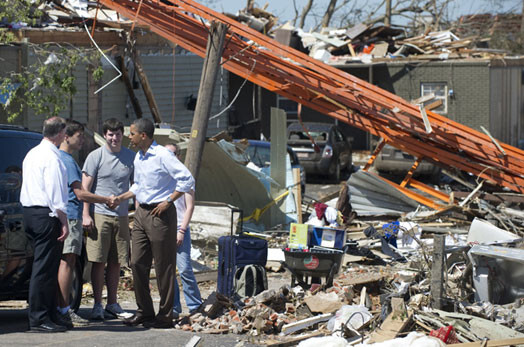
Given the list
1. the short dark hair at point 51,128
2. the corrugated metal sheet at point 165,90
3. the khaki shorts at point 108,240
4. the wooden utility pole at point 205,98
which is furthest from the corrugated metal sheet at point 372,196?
the short dark hair at point 51,128

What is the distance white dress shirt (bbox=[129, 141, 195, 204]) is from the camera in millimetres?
7539

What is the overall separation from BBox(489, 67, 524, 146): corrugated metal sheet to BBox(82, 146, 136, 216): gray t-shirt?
21081mm

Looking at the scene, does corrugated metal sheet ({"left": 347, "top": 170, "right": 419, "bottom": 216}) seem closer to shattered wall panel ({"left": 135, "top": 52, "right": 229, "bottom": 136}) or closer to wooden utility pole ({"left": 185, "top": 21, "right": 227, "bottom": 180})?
wooden utility pole ({"left": 185, "top": 21, "right": 227, "bottom": 180})

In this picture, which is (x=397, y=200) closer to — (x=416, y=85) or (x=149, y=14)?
(x=149, y=14)

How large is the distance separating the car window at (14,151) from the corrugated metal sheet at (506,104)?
21.6 meters

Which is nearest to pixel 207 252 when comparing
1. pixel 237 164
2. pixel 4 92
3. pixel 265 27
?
pixel 237 164

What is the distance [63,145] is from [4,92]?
17.1 ft

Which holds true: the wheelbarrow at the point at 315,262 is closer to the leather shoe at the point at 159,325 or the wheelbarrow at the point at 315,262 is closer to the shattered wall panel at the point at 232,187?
the leather shoe at the point at 159,325

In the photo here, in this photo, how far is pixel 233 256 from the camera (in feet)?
28.4

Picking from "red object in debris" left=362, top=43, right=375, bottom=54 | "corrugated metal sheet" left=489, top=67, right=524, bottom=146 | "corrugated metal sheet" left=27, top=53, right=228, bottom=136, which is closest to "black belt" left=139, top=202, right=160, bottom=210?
"corrugated metal sheet" left=27, top=53, right=228, bottom=136

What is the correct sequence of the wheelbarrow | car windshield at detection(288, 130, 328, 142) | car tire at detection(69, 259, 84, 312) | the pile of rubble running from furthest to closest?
car windshield at detection(288, 130, 328, 142), the wheelbarrow, car tire at detection(69, 259, 84, 312), the pile of rubble

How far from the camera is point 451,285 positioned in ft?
28.0

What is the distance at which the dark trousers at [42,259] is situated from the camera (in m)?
7.15

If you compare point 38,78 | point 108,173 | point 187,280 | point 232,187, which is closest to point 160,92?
point 232,187
